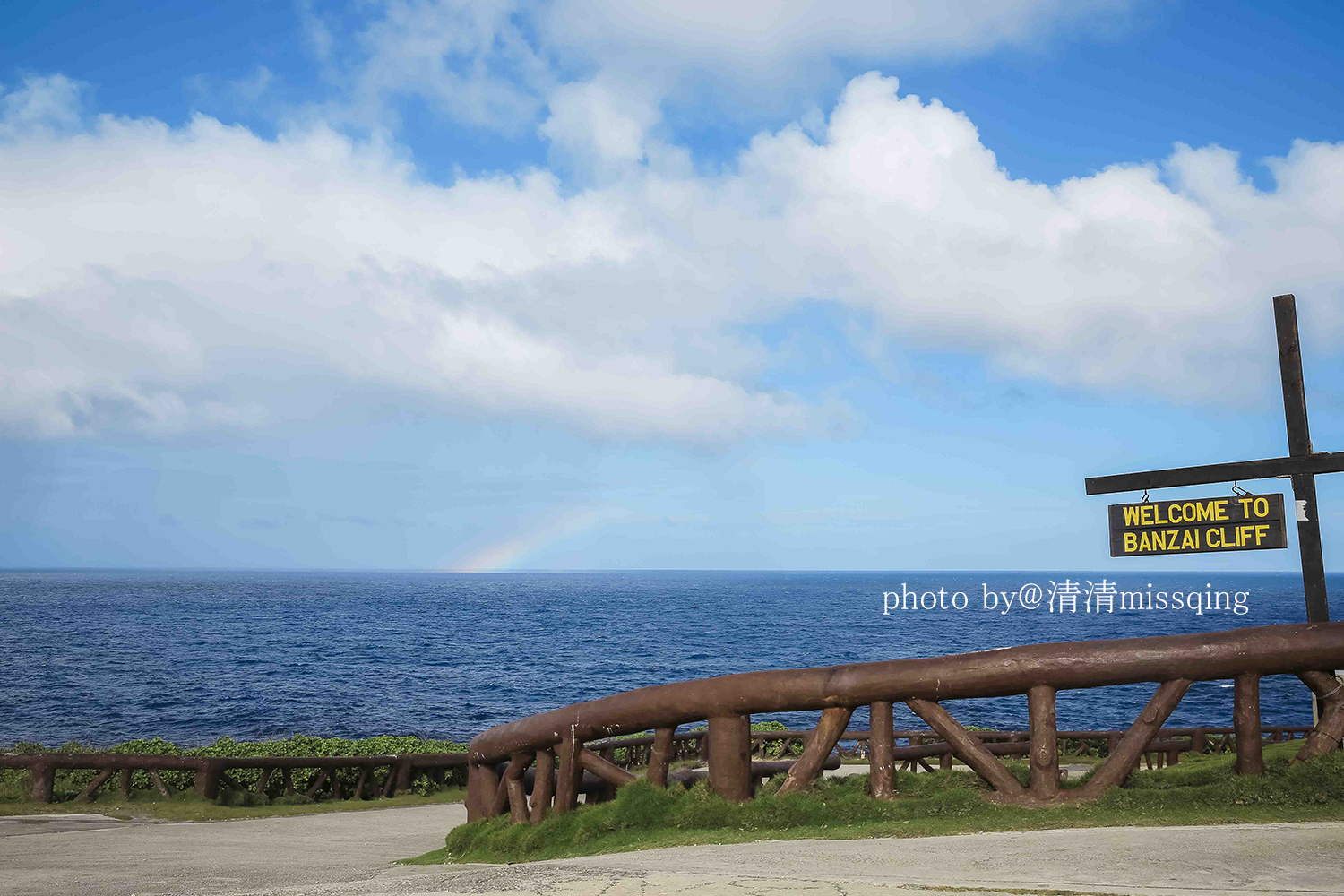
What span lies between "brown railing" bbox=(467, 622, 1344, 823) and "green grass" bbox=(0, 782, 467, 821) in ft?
35.6

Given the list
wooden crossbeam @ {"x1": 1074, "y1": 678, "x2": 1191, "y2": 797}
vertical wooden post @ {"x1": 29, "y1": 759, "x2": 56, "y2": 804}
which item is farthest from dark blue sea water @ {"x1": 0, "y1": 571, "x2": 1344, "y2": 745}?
wooden crossbeam @ {"x1": 1074, "y1": 678, "x2": 1191, "y2": 797}

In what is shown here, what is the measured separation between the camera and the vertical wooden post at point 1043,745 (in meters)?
6.16

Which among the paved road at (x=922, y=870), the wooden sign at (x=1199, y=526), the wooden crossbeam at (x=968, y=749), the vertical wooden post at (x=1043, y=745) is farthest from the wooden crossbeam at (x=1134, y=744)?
the wooden sign at (x=1199, y=526)

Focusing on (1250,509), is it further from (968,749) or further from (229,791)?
(229,791)

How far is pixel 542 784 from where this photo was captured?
793 cm

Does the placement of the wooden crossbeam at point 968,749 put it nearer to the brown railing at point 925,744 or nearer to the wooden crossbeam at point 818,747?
the wooden crossbeam at point 818,747

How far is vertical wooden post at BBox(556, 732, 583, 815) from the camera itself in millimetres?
7527

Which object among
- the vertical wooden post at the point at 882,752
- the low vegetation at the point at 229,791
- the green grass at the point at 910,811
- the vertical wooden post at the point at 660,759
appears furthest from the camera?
the low vegetation at the point at 229,791

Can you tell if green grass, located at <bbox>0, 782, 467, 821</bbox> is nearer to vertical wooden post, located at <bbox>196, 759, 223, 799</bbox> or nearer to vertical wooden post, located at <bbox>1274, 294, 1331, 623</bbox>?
vertical wooden post, located at <bbox>196, 759, 223, 799</bbox>

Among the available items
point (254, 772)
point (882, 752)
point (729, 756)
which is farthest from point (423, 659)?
point (882, 752)

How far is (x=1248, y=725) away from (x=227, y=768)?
15.8 m

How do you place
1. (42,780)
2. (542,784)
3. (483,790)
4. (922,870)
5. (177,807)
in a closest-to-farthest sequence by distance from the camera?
1. (922,870)
2. (542,784)
3. (483,790)
4. (42,780)
5. (177,807)

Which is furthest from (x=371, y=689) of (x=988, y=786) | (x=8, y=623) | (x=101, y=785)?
(x=8, y=623)

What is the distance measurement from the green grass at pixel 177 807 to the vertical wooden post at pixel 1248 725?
1384 cm
